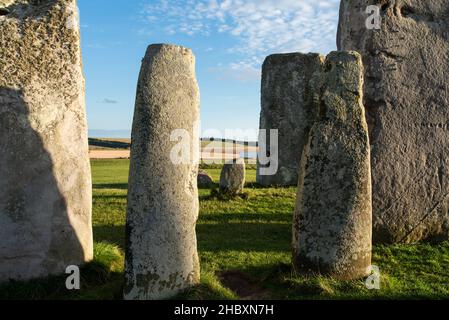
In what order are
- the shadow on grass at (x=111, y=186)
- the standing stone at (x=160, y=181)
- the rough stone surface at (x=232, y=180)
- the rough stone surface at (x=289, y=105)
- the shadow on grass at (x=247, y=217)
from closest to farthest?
1. the standing stone at (x=160, y=181)
2. the shadow on grass at (x=247, y=217)
3. the rough stone surface at (x=232, y=180)
4. the shadow on grass at (x=111, y=186)
5. the rough stone surface at (x=289, y=105)

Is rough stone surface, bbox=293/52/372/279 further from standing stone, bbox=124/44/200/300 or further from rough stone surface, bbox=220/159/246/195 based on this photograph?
rough stone surface, bbox=220/159/246/195

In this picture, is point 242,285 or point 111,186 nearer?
point 242,285

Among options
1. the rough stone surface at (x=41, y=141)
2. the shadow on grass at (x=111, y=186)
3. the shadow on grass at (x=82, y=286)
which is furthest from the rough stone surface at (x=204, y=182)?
the rough stone surface at (x=41, y=141)

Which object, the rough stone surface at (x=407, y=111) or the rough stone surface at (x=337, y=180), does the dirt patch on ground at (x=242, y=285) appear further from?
the rough stone surface at (x=407, y=111)

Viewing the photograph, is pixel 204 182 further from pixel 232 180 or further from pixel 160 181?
pixel 160 181

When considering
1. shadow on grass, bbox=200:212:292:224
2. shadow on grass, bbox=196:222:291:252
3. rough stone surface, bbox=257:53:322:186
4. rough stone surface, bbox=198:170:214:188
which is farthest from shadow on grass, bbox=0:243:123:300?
rough stone surface, bbox=257:53:322:186

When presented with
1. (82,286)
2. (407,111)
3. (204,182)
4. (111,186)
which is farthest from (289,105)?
(82,286)

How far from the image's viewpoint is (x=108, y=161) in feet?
93.9

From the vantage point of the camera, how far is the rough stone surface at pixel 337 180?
6609 mm

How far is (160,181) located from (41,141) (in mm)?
2067

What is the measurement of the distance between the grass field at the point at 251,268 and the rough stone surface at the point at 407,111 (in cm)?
58

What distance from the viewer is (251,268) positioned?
301 inches

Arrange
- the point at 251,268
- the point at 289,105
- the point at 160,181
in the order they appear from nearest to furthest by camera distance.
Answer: the point at 160,181, the point at 251,268, the point at 289,105

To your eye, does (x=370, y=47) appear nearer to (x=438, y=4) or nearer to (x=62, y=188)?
(x=438, y=4)
